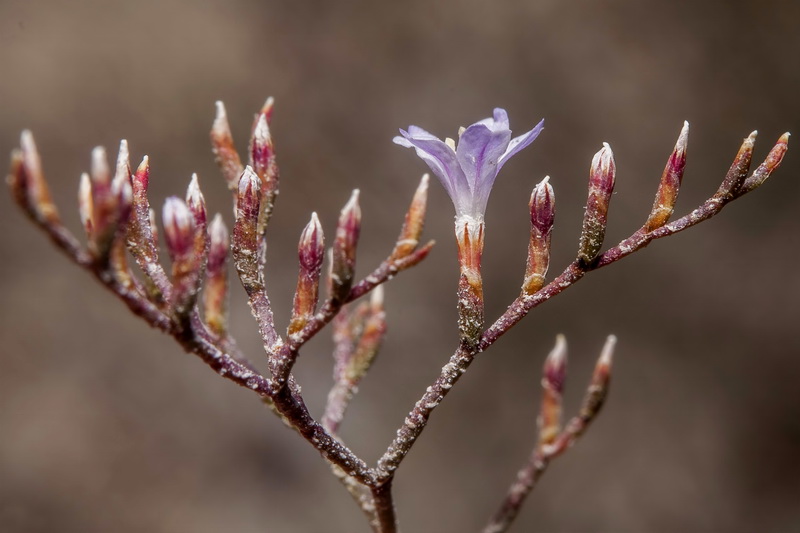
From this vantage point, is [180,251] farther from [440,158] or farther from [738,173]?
[738,173]

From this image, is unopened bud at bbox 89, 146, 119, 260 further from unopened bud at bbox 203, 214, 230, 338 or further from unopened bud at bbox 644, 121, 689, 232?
unopened bud at bbox 644, 121, 689, 232

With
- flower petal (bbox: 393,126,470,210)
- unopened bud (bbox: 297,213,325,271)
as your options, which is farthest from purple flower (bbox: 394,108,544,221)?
unopened bud (bbox: 297,213,325,271)

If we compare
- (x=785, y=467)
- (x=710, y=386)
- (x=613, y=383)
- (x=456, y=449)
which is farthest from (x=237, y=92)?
(x=785, y=467)

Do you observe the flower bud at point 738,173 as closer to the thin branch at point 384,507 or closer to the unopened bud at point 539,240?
the unopened bud at point 539,240

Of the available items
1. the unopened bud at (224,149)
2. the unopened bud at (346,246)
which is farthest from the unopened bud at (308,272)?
the unopened bud at (224,149)

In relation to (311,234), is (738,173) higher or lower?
lower

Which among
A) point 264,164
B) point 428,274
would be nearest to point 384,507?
point 264,164

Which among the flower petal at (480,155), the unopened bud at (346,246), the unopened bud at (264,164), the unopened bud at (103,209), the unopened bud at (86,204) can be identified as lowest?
the unopened bud at (346,246)
